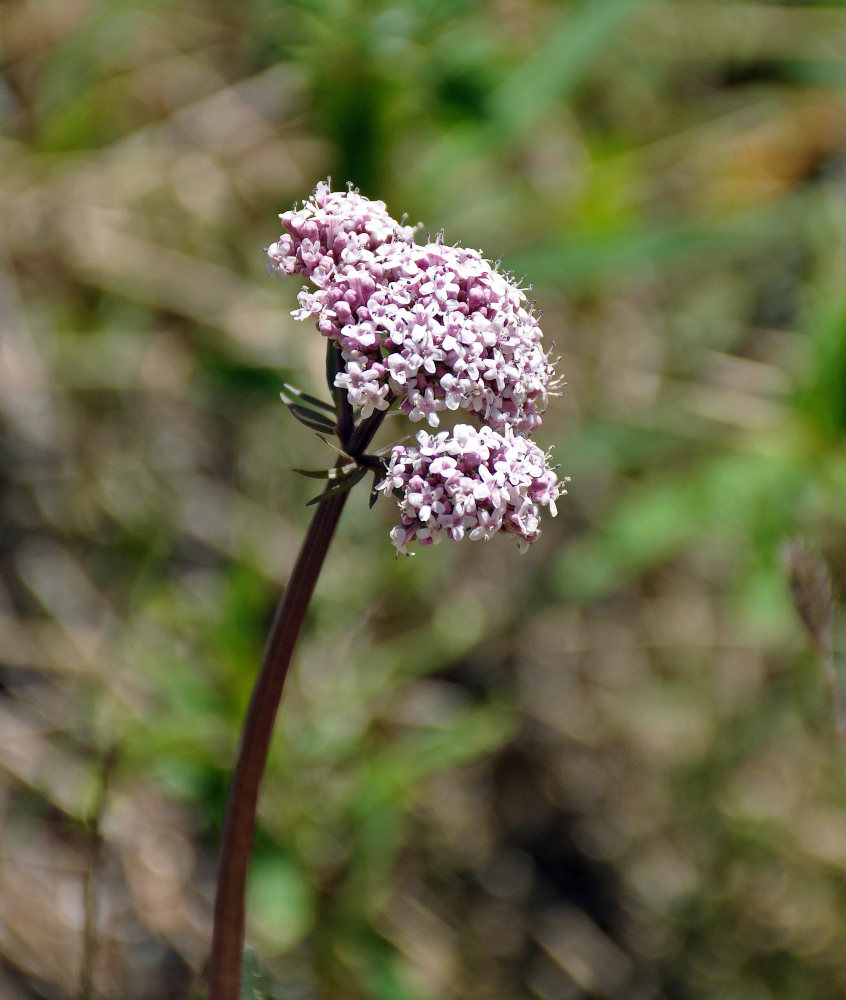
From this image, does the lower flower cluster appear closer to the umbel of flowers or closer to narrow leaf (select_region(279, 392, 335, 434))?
the umbel of flowers

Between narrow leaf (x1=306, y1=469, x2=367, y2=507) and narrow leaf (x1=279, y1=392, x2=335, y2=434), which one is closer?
narrow leaf (x1=306, y1=469, x2=367, y2=507)

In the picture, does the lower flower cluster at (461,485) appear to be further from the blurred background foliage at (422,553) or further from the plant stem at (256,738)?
the blurred background foliage at (422,553)

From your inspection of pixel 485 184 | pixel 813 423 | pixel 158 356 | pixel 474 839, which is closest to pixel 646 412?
pixel 813 423

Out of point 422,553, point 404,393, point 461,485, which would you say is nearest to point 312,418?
point 404,393

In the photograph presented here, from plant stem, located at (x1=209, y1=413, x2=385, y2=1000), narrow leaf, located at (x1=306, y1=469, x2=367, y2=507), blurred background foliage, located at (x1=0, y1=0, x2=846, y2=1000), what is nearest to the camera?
narrow leaf, located at (x1=306, y1=469, x2=367, y2=507)

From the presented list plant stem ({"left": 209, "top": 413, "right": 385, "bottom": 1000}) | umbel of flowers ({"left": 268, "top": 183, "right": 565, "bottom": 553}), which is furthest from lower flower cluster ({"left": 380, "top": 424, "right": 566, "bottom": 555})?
plant stem ({"left": 209, "top": 413, "right": 385, "bottom": 1000})
